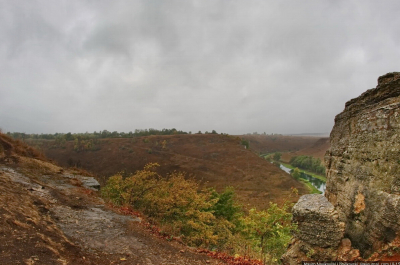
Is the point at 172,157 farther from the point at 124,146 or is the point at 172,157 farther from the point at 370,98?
the point at 370,98

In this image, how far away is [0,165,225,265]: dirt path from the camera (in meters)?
6.97

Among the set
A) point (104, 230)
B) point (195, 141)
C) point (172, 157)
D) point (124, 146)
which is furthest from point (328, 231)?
point (195, 141)

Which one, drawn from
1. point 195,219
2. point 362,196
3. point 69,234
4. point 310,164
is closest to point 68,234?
point 69,234

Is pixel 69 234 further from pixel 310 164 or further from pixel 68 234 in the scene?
pixel 310 164

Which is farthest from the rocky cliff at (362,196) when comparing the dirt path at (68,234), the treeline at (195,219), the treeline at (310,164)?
the treeline at (310,164)

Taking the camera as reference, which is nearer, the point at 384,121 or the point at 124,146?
the point at 384,121

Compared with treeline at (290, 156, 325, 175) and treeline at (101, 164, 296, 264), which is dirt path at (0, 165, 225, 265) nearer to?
treeline at (101, 164, 296, 264)

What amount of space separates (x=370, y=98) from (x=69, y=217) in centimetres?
1550

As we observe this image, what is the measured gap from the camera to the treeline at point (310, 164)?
365 feet

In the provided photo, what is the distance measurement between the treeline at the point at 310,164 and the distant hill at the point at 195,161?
34207 millimetres

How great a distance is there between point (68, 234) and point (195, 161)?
86982mm

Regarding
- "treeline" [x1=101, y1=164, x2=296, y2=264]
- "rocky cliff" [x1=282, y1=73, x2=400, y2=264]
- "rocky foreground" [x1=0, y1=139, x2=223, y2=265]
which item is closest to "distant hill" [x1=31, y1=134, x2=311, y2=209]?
"treeline" [x1=101, y1=164, x2=296, y2=264]

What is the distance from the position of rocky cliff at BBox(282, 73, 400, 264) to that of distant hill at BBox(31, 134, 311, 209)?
49.7 meters

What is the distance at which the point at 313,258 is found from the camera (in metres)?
8.11
